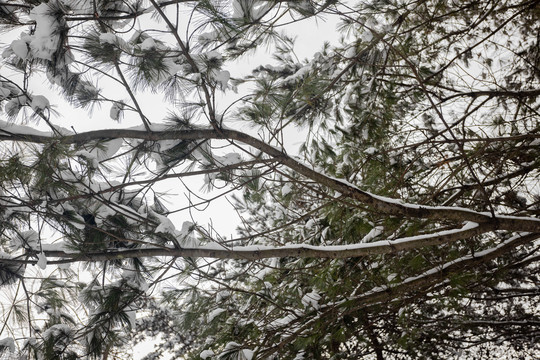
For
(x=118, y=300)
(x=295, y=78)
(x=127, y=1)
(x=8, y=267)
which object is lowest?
(x=118, y=300)

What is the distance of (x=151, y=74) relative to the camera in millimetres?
2250

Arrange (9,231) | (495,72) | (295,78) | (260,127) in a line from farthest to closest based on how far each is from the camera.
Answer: (495,72)
(295,78)
(260,127)
(9,231)

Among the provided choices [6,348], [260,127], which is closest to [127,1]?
[260,127]

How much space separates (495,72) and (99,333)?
4.71 m

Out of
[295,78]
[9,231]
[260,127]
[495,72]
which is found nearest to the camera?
[9,231]

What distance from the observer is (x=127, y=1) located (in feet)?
6.99

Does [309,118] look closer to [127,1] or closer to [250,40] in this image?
[250,40]

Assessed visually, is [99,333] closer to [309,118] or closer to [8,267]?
[8,267]

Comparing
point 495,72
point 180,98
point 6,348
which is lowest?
point 6,348

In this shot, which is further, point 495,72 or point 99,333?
point 495,72

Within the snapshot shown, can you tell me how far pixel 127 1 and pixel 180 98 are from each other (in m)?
0.63

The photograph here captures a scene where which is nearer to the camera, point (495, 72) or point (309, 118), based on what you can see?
point (309, 118)


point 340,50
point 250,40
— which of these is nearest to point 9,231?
point 250,40

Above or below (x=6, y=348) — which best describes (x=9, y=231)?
above
